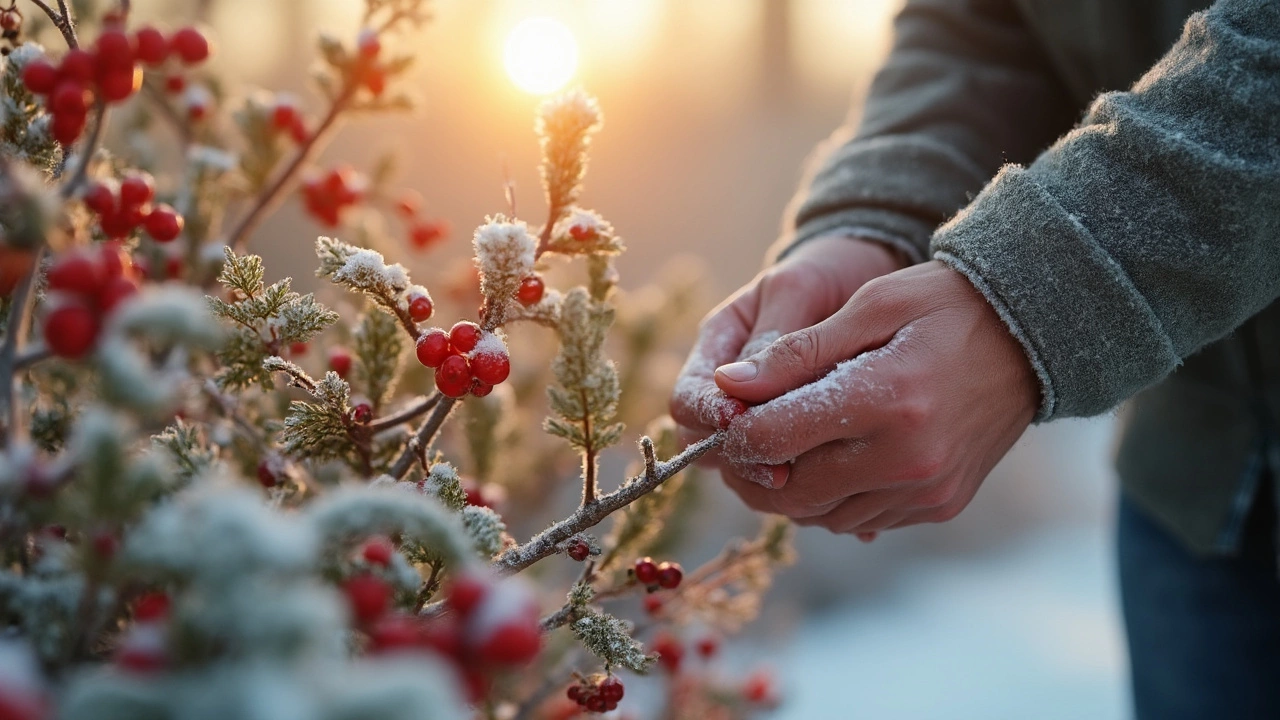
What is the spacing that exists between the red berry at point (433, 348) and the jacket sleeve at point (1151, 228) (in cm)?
49

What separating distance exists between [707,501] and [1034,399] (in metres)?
0.62

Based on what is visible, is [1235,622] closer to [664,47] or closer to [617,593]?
[617,593]

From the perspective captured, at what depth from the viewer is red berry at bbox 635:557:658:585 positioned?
0.73m

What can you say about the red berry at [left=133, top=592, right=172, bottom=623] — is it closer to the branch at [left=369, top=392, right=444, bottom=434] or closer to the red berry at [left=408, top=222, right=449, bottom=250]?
the branch at [left=369, top=392, right=444, bottom=434]

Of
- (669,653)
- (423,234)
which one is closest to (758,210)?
(423,234)

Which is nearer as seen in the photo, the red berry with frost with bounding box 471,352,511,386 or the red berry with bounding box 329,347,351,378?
the red berry with frost with bounding box 471,352,511,386

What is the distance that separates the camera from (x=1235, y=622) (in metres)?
1.33

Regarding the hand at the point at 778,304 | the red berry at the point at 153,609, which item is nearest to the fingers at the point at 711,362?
the hand at the point at 778,304

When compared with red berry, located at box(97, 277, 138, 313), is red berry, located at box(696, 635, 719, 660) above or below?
below

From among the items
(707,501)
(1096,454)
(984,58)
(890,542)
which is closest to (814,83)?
(1096,454)

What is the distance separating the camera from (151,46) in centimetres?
60

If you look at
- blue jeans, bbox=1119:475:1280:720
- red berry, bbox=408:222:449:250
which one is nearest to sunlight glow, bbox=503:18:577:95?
red berry, bbox=408:222:449:250

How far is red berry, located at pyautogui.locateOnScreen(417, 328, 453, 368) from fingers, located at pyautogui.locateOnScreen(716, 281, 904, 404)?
28cm

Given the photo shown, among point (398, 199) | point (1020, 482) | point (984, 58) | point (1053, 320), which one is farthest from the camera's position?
point (1020, 482)
